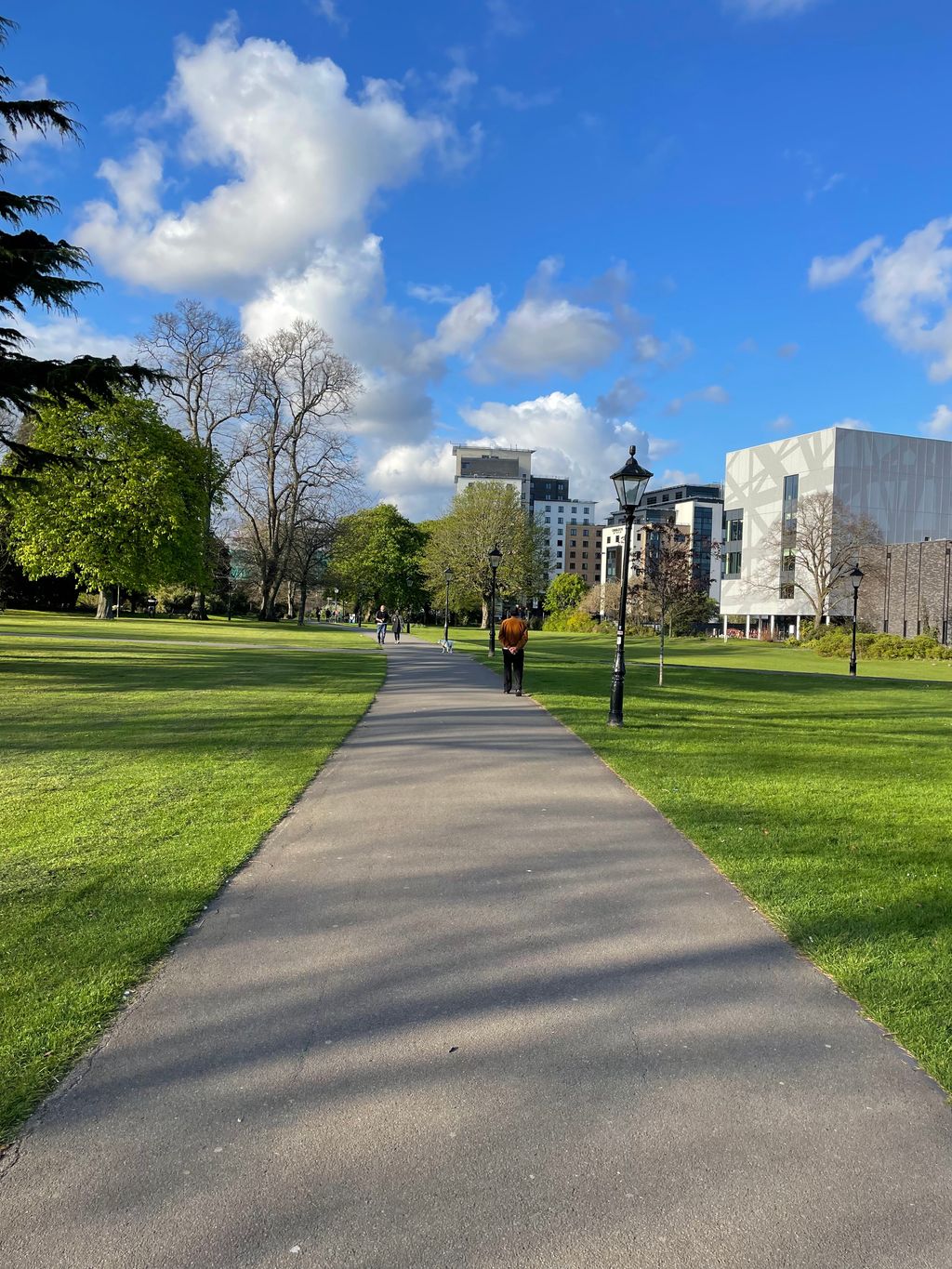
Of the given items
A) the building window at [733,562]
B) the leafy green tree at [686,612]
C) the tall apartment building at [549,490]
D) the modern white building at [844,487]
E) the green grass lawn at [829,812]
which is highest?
the tall apartment building at [549,490]

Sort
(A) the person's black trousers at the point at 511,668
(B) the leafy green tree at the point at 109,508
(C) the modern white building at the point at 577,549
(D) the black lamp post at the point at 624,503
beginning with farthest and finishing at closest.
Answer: (C) the modern white building at the point at 577,549, (B) the leafy green tree at the point at 109,508, (A) the person's black trousers at the point at 511,668, (D) the black lamp post at the point at 624,503

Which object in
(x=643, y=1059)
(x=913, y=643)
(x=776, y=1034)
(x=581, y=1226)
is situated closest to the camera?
(x=581, y=1226)

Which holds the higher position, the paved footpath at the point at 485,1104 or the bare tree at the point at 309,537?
the bare tree at the point at 309,537

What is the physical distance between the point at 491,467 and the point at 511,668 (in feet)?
545

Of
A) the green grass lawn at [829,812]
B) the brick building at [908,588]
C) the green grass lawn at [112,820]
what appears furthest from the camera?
the brick building at [908,588]

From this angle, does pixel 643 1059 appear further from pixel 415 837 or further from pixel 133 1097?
Answer: pixel 415 837

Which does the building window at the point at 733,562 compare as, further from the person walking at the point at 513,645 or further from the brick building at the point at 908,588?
the person walking at the point at 513,645

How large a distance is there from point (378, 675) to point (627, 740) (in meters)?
11.2

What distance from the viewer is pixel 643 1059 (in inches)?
123

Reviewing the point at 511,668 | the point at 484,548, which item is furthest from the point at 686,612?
the point at 511,668

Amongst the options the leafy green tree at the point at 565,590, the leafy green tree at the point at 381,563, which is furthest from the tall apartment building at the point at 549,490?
the leafy green tree at the point at 381,563

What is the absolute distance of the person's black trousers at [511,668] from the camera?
55.8 feet

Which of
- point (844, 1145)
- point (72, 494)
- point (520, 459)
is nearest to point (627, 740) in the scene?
point (844, 1145)

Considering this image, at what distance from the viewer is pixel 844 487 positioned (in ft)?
226
